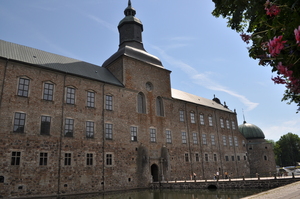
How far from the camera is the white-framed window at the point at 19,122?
19.1 metres

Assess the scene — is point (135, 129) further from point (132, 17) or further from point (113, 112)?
point (132, 17)

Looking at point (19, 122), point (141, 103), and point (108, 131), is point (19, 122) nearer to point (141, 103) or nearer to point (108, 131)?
point (108, 131)

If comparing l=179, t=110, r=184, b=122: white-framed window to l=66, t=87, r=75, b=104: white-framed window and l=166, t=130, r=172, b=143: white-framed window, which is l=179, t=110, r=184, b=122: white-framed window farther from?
l=66, t=87, r=75, b=104: white-framed window

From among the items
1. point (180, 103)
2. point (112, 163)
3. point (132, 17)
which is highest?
point (132, 17)

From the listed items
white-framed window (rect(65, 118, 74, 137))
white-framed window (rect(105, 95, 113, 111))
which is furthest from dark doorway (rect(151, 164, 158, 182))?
white-framed window (rect(65, 118, 74, 137))

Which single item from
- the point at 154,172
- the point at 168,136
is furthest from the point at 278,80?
the point at 168,136

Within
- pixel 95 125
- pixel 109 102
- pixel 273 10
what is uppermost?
pixel 109 102

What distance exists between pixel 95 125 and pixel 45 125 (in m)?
4.91

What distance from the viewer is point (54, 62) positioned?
2412 cm

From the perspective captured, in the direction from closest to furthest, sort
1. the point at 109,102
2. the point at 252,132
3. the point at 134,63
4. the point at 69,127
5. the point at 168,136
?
the point at 69,127 < the point at 109,102 < the point at 134,63 < the point at 168,136 < the point at 252,132

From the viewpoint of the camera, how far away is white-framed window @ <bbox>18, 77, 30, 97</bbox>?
792 inches

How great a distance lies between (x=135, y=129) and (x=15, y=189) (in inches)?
521

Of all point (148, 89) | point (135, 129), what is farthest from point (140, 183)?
point (148, 89)

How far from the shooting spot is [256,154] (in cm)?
4581
